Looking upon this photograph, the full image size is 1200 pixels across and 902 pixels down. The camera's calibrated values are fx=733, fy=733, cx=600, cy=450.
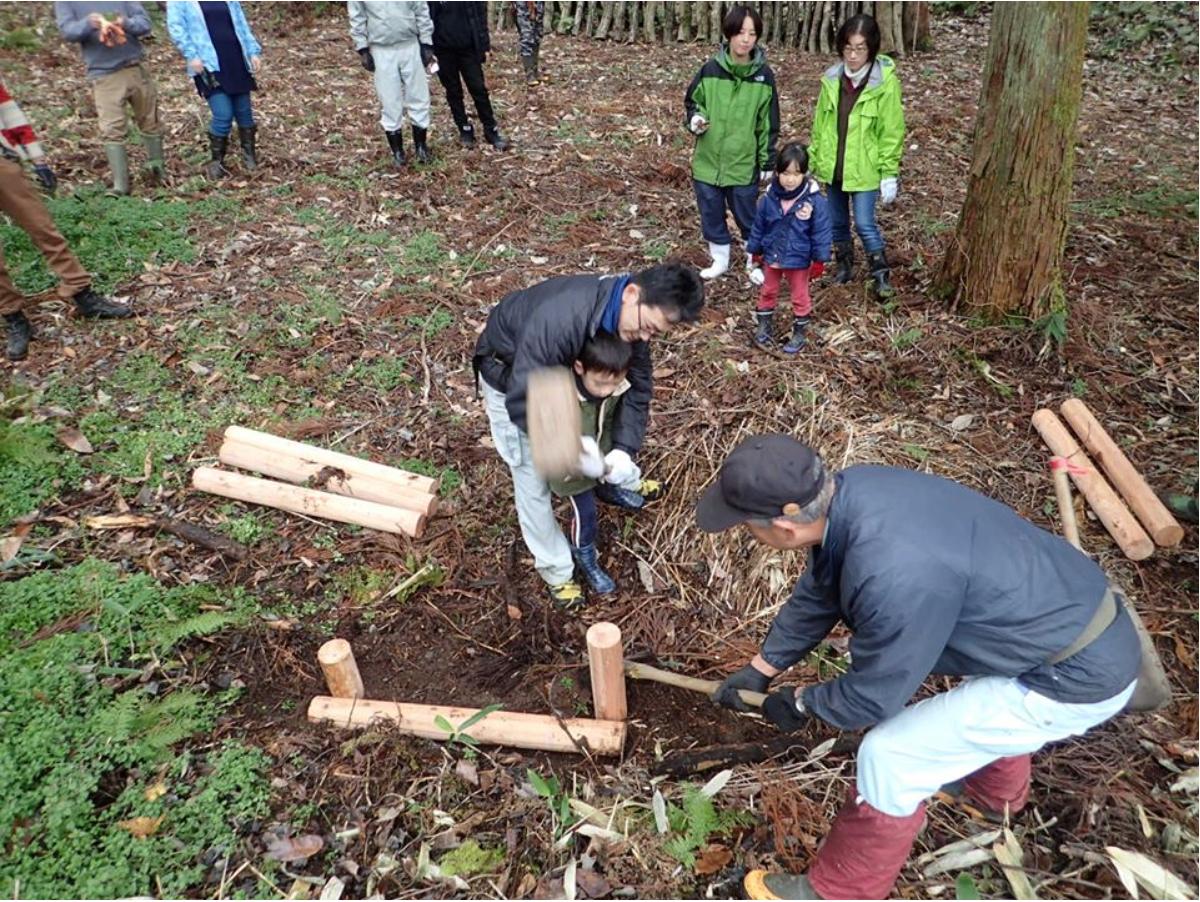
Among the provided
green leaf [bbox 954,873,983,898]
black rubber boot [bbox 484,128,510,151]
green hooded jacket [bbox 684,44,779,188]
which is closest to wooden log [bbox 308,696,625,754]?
green leaf [bbox 954,873,983,898]

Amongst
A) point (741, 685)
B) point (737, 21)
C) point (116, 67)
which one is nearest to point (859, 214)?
point (737, 21)

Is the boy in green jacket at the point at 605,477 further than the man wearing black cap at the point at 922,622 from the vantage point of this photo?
Yes

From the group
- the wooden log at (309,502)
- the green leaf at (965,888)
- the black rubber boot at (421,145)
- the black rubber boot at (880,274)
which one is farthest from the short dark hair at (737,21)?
the green leaf at (965,888)

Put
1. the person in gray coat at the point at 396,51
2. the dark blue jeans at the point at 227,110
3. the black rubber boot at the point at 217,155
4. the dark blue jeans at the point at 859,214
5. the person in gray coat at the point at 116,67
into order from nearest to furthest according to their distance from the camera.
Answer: the dark blue jeans at the point at 859,214, the person in gray coat at the point at 116,67, the person in gray coat at the point at 396,51, the dark blue jeans at the point at 227,110, the black rubber boot at the point at 217,155

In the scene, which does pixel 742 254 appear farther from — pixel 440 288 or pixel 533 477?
pixel 533 477

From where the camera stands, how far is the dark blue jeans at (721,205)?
557cm

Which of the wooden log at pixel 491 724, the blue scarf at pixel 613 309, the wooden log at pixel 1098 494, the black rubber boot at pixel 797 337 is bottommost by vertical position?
the wooden log at pixel 491 724

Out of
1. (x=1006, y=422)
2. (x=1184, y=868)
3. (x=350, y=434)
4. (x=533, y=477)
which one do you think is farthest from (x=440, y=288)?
(x=1184, y=868)

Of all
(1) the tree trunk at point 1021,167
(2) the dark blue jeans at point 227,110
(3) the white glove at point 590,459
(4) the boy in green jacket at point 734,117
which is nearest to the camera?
(3) the white glove at point 590,459

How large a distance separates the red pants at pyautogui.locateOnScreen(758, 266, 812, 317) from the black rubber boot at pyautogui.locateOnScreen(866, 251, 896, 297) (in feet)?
2.62

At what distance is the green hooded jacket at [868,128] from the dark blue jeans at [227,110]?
17.4 feet

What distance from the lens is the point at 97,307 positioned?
17.6ft

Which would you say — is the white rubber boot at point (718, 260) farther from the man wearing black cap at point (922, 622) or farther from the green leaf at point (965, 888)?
the green leaf at point (965, 888)

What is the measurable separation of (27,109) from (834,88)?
8.92 metres
